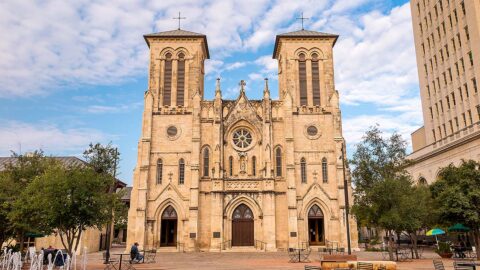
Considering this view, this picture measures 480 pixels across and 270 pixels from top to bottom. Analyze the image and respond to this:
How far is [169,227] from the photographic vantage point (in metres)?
38.9

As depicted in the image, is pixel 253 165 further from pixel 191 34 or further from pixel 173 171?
pixel 191 34

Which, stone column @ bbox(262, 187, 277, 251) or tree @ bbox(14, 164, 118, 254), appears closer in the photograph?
tree @ bbox(14, 164, 118, 254)

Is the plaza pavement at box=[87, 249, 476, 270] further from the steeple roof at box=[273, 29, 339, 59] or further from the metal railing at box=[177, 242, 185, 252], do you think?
the steeple roof at box=[273, 29, 339, 59]

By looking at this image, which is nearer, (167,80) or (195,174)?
(195,174)

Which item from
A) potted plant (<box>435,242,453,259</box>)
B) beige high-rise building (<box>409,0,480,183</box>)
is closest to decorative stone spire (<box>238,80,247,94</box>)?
beige high-rise building (<box>409,0,480,183</box>)

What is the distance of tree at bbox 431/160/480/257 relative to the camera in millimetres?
24266

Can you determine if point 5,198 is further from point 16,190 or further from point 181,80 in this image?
point 181,80

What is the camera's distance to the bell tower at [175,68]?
42.5 meters

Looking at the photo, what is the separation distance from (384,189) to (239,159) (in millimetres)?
18160

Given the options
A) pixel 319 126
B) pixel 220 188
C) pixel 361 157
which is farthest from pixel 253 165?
pixel 361 157

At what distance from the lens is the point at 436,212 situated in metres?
25.4

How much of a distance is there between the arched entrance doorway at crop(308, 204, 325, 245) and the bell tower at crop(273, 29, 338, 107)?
443 inches

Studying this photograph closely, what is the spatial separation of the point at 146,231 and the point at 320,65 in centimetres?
2517

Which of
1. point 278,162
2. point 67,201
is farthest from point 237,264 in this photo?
point 278,162
